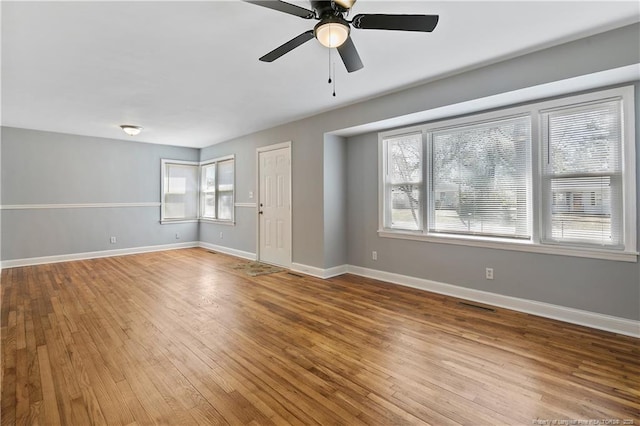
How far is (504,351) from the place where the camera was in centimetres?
242

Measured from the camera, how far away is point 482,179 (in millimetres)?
3588

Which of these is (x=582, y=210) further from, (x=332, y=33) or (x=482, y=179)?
(x=332, y=33)

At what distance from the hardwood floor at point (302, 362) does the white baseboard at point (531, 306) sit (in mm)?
125

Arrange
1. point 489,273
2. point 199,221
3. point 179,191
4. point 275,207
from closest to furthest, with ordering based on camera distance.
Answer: point 489,273 < point 275,207 < point 179,191 < point 199,221

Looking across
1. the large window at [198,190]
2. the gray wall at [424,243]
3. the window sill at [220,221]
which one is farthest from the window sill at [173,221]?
the gray wall at [424,243]

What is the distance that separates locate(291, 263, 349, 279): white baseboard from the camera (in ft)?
15.5

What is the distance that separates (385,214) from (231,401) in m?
3.28

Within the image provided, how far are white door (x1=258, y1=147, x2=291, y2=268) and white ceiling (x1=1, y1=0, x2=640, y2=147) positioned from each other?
4.04ft

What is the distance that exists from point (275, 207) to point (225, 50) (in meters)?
3.19

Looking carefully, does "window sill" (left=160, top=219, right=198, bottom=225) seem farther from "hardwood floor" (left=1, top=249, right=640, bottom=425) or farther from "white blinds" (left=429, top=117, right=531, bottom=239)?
"white blinds" (left=429, top=117, right=531, bottom=239)

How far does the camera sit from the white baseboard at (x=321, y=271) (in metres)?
4.73

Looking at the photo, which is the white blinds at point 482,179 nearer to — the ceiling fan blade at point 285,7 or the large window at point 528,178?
the large window at point 528,178

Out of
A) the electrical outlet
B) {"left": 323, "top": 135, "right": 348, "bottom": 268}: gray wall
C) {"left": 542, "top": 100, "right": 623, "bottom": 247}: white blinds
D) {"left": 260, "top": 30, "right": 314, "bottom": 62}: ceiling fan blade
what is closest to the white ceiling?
{"left": 260, "top": 30, "right": 314, "bottom": 62}: ceiling fan blade

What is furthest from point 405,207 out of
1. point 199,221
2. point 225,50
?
point 199,221
